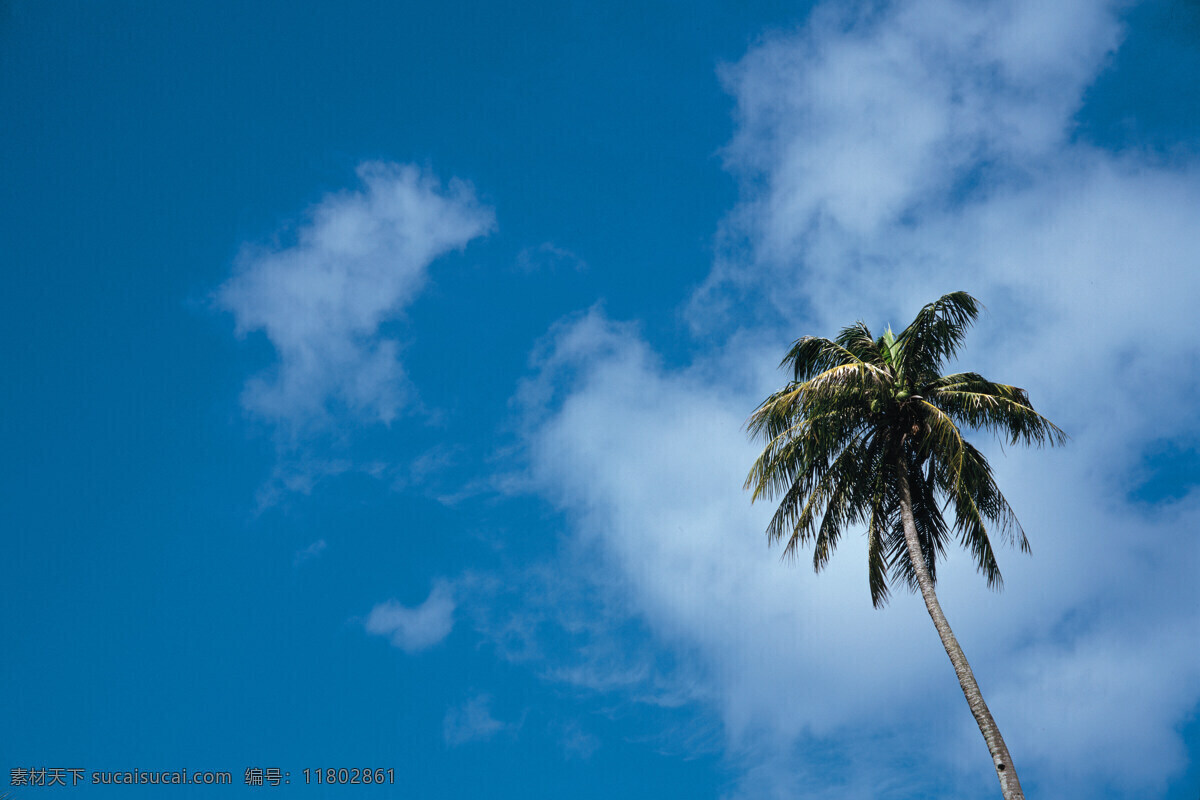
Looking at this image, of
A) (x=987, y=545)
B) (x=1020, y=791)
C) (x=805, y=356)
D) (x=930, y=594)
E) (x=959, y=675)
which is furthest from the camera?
(x=805, y=356)

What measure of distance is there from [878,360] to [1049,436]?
15.2 feet

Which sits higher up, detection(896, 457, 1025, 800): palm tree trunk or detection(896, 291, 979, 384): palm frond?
detection(896, 291, 979, 384): palm frond

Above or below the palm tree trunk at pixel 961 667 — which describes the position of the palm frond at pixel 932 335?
above

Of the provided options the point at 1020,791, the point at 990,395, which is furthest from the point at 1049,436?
the point at 1020,791

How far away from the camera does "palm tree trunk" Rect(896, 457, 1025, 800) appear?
55.9 feet

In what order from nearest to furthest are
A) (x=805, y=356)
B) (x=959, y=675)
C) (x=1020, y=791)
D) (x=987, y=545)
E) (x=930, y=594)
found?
(x=1020, y=791) → (x=959, y=675) → (x=930, y=594) → (x=987, y=545) → (x=805, y=356)

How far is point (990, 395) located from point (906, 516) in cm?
380

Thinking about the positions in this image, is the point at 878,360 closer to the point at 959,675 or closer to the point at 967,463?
the point at 967,463

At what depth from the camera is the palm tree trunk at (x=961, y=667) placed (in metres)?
17.0

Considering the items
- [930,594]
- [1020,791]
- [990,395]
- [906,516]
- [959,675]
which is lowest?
[1020,791]

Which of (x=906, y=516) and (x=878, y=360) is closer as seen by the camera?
(x=906, y=516)

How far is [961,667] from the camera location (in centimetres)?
1867

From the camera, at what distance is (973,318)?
2180 centimetres

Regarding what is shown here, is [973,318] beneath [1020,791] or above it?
above
